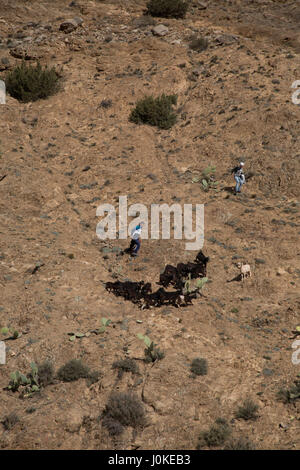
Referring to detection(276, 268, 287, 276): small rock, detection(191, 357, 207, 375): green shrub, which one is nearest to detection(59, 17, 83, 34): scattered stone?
detection(276, 268, 287, 276): small rock

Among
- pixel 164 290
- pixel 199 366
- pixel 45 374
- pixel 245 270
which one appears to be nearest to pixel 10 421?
pixel 45 374

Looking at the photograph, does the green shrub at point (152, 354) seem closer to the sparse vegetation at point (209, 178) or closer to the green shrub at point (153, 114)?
the sparse vegetation at point (209, 178)

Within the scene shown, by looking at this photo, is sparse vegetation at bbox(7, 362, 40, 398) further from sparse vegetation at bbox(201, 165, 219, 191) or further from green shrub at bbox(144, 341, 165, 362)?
sparse vegetation at bbox(201, 165, 219, 191)

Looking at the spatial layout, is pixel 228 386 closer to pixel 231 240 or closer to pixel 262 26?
pixel 231 240

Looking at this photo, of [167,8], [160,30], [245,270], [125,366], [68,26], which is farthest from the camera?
[167,8]

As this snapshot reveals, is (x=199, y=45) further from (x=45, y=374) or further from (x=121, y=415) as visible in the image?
(x=121, y=415)

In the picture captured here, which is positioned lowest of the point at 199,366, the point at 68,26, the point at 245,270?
the point at 245,270
